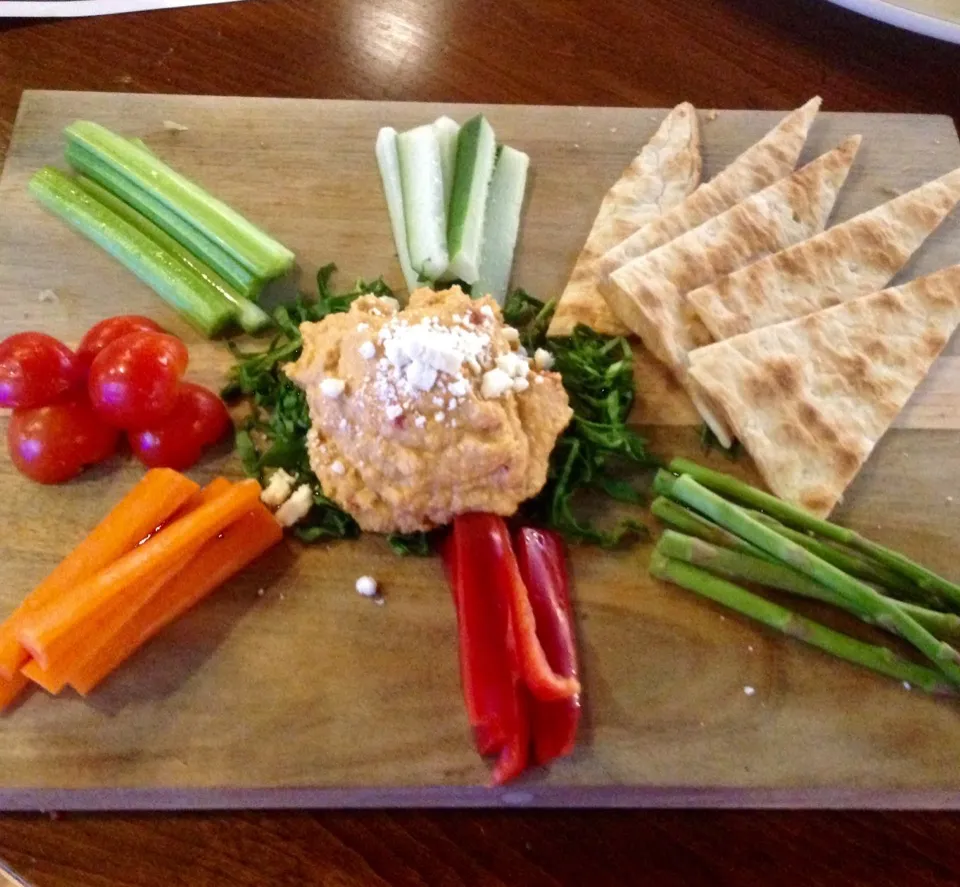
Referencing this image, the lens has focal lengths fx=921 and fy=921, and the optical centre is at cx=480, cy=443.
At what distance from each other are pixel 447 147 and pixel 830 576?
1.93 metres

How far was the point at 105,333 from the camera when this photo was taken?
2557 mm

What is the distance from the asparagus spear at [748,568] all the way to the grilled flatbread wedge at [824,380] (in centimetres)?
25

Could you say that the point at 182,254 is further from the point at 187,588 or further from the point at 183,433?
the point at 187,588

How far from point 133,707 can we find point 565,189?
213cm

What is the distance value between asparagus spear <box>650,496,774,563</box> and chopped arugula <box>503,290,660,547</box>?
3.2 inches

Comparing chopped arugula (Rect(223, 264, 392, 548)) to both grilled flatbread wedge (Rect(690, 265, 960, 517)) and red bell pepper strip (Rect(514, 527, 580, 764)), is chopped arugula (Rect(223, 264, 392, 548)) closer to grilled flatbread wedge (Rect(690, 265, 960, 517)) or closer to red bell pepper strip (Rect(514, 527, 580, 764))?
red bell pepper strip (Rect(514, 527, 580, 764))

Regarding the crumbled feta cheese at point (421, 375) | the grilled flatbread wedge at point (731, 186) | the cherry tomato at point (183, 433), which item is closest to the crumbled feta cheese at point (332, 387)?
the crumbled feta cheese at point (421, 375)

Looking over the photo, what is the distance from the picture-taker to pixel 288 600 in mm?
2342

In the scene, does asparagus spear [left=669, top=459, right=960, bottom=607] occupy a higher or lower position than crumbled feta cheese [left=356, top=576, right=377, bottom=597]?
higher

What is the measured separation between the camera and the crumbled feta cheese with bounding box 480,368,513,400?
7.59ft

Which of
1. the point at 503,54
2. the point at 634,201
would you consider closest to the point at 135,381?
the point at 634,201

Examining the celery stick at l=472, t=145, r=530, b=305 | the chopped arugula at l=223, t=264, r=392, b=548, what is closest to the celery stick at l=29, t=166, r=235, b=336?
the chopped arugula at l=223, t=264, r=392, b=548

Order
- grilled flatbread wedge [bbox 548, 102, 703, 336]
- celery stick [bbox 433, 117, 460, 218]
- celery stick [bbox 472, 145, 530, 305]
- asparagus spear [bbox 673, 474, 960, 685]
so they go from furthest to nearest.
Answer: celery stick [bbox 433, 117, 460, 218]
celery stick [bbox 472, 145, 530, 305]
grilled flatbread wedge [bbox 548, 102, 703, 336]
asparagus spear [bbox 673, 474, 960, 685]

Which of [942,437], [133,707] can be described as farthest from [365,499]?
[942,437]
